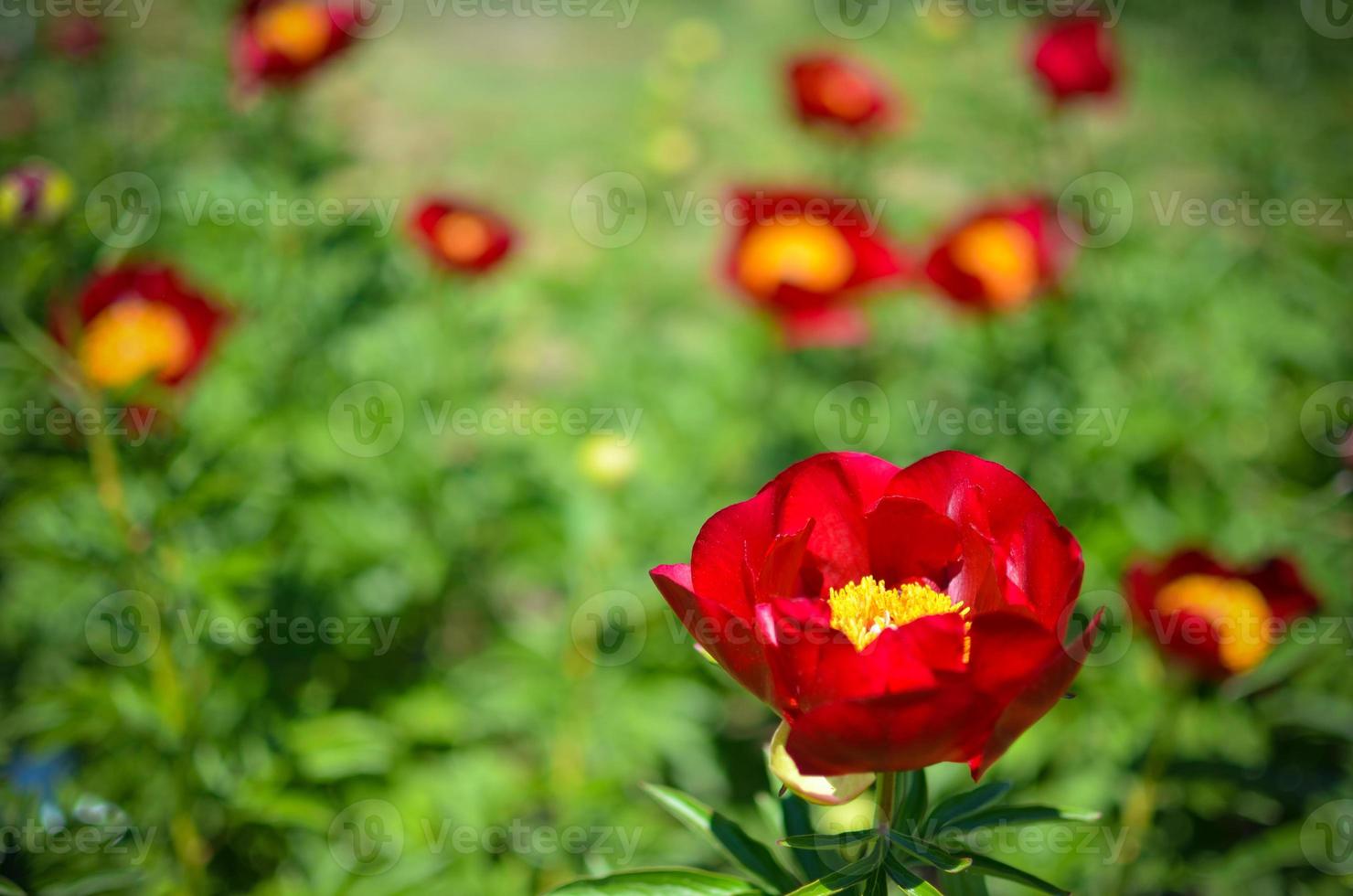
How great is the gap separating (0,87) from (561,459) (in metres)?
1.97

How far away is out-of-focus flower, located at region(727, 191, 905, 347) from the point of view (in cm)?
139

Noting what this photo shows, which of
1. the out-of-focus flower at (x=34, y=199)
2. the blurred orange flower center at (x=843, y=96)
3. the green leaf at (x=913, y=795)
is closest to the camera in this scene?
the green leaf at (x=913, y=795)

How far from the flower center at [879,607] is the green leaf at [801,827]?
14 centimetres

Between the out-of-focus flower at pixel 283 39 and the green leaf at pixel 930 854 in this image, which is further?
the out-of-focus flower at pixel 283 39

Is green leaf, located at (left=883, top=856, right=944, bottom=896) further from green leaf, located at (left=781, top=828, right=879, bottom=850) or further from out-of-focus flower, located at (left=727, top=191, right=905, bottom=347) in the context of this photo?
out-of-focus flower, located at (left=727, top=191, right=905, bottom=347)

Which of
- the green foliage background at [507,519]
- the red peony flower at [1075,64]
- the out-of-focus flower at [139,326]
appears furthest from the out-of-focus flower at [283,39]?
the red peony flower at [1075,64]

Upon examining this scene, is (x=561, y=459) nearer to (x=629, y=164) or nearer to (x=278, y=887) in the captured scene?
(x=278, y=887)

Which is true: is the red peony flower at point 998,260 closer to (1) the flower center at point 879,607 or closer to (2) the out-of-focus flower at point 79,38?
(1) the flower center at point 879,607

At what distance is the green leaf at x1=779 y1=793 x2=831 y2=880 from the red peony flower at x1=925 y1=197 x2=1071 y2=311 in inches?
39.6

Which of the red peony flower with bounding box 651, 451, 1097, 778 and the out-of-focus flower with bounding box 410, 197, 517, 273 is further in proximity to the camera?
the out-of-focus flower with bounding box 410, 197, 517, 273

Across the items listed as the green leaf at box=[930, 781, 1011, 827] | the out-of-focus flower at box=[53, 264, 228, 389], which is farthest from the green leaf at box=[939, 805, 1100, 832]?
the out-of-focus flower at box=[53, 264, 228, 389]

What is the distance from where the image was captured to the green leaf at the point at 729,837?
0.53 metres

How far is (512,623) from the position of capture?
1431 mm

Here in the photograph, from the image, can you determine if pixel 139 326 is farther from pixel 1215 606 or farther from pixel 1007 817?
pixel 1215 606
